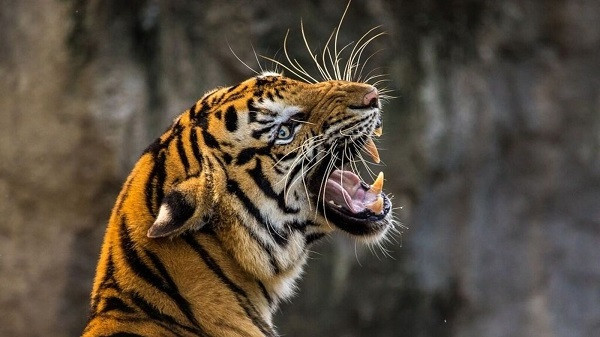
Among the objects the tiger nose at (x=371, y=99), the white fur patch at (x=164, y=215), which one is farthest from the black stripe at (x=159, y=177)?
the tiger nose at (x=371, y=99)

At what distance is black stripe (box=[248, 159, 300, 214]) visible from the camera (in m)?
3.31

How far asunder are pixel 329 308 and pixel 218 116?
3.48m

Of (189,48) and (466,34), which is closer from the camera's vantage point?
(189,48)

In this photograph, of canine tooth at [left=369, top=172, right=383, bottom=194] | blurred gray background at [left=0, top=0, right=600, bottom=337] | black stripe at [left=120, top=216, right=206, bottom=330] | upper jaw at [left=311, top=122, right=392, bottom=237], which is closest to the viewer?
black stripe at [left=120, top=216, right=206, bottom=330]

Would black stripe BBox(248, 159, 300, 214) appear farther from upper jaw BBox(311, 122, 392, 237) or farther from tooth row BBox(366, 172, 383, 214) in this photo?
tooth row BBox(366, 172, 383, 214)

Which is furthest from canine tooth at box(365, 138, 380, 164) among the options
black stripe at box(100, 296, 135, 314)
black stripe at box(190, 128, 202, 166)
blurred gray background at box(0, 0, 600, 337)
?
blurred gray background at box(0, 0, 600, 337)

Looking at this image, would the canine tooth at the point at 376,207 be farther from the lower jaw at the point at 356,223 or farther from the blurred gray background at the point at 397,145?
the blurred gray background at the point at 397,145

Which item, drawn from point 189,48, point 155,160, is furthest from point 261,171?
point 189,48

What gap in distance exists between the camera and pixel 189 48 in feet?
20.4

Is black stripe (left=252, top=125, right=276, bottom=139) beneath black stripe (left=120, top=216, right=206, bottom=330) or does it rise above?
above

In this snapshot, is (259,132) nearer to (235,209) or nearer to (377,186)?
(235,209)

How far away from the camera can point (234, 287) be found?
3.25m

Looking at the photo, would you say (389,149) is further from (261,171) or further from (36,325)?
(261,171)

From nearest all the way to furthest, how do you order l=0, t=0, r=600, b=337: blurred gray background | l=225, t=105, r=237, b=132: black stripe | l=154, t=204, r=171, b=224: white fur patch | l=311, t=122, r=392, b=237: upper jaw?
l=154, t=204, r=171, b=224: white fur patch < l=225, t=105, r=237, b=132: black stripe < l=311, t=122, r=392, b=237: upper jaw < l=0, t=0, r=600, b=337: blurred gray background
